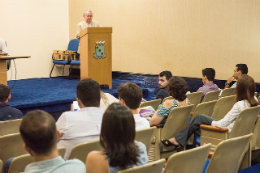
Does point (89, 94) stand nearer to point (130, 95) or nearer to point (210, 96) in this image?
point (130, 95)

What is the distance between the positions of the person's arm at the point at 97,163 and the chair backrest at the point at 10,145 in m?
0.81

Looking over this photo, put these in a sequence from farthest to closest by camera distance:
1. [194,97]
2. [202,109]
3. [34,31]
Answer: [34,31] < [194,97] < [202,109]

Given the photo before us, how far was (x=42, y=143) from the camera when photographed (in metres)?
1.34

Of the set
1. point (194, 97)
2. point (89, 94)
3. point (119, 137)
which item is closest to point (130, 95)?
point (89, 94)

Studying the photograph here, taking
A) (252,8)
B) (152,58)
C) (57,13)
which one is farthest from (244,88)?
(57,13)

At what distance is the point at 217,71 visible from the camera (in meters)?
6.09

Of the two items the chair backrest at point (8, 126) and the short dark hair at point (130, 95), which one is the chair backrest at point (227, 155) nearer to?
the short dark hair at point (130, 95)

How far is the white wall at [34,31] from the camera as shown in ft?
23.8

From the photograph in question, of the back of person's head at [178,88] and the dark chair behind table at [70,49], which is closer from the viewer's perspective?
the back of person's head at [178,88]

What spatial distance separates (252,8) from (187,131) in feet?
11.5

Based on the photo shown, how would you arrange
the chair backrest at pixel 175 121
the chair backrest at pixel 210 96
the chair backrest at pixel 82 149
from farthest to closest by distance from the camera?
the chair backrest at pixel 210 96 < the chair backrest at pixel 175 121 < the chair backrest at pixel 82 149

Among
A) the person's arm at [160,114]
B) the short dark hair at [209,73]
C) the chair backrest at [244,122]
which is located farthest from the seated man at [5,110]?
the short dark hair at [209,73]

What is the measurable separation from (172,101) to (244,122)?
2.29 ft

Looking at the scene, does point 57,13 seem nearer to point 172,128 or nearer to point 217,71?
point 217,71
